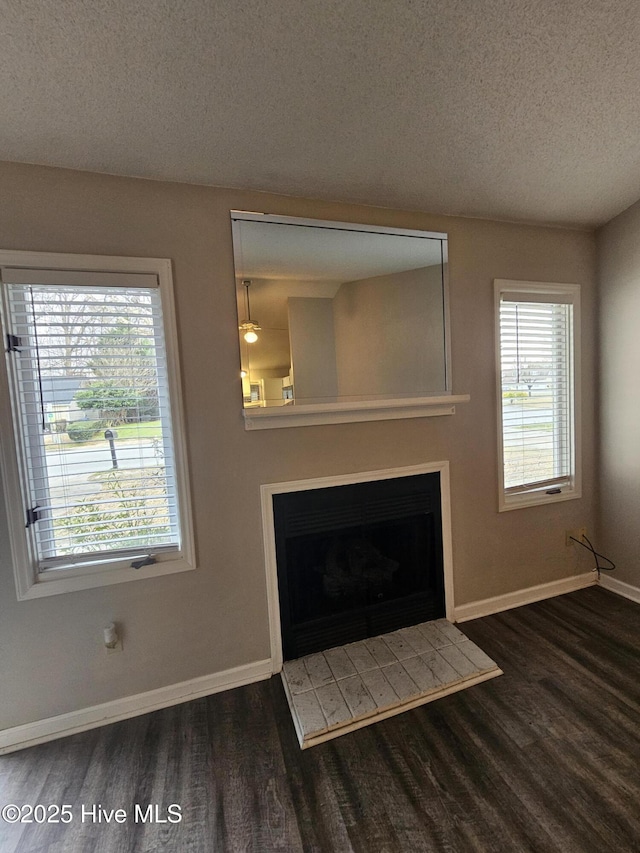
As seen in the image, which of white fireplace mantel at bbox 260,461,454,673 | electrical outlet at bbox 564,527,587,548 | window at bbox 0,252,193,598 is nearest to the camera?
window at bbox 0,252,193,598

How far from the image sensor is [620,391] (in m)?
2.49

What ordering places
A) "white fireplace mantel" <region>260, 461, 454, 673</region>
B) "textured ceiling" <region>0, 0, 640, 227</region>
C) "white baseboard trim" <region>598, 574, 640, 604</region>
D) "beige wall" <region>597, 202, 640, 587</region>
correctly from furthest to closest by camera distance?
"white baseboard trim" <region>598, 574, 640, 604</region> < "beige wall" <region>597, 202, 640, 587</region> < "white fireplace mantel" <region>260, 461, 454, 673</region> < "textured ceiling" <region>0, 0, 640, 227</region>

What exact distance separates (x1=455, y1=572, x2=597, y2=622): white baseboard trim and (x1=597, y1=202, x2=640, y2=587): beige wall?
0.83ft

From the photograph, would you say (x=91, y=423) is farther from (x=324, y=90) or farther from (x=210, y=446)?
(x=324, y=90)

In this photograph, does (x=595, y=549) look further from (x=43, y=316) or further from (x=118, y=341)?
(x=43, y=316)

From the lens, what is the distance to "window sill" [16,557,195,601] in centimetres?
163

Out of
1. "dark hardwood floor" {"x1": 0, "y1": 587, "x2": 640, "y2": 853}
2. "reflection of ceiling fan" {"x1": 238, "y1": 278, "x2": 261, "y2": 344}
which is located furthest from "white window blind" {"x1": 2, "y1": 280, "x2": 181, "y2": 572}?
"dark hardwood floor" {"x1": 0, "y1": 587, "x2": 640, "y2": 853}

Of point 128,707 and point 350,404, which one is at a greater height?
point 350,404

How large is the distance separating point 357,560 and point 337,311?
148 centimetres

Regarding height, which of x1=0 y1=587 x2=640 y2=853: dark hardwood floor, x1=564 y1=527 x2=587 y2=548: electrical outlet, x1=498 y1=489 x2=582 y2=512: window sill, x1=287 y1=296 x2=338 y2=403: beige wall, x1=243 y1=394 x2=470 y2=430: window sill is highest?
x1=287 y1=296 x2=338 y2=403: beige wall

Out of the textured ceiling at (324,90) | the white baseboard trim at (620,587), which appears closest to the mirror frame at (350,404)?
the textured ceiling at (324,90)

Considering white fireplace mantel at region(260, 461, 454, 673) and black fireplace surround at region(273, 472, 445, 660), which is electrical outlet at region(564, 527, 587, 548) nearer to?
black fireplace surround at region(273, 472, 445, 660)

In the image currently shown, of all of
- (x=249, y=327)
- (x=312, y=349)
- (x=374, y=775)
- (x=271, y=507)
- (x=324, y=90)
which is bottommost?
(x=374, y=775)

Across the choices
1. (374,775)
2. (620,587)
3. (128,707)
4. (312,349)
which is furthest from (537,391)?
(128,707)
